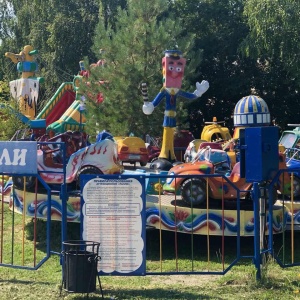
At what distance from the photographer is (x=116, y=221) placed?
6.96 m

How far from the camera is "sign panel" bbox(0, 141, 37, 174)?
7.26m

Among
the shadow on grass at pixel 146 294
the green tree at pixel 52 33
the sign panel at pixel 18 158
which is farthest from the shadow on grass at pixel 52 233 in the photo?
the green tree at pixel 52 33

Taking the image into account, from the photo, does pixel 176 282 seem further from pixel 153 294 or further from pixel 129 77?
pixel 129 77

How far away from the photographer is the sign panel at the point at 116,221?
6957mm

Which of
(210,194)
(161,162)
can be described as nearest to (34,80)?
(161,162)

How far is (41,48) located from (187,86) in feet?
46.4

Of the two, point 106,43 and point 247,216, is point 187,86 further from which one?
point 247,216

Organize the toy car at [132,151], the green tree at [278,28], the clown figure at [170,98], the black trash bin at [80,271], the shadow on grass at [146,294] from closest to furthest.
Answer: the black trash bin at [80,271]
the shadow on grass at [146,294]
the clown figure at [170,98]
the toy car at [132,151]
the green tree at [278,28]

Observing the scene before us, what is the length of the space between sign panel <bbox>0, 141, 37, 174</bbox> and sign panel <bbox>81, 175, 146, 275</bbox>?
75cm

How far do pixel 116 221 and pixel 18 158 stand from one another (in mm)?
1463

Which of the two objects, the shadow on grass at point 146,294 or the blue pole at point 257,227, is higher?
the blue pole at point 257,227

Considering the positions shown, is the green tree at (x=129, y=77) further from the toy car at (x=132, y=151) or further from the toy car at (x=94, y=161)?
the toy car at (x=94, y=161)

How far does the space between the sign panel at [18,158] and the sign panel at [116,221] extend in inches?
29.4

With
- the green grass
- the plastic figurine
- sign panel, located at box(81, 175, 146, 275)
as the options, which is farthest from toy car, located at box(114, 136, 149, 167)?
sign panel, located at box(81, 175, 146, 275)
